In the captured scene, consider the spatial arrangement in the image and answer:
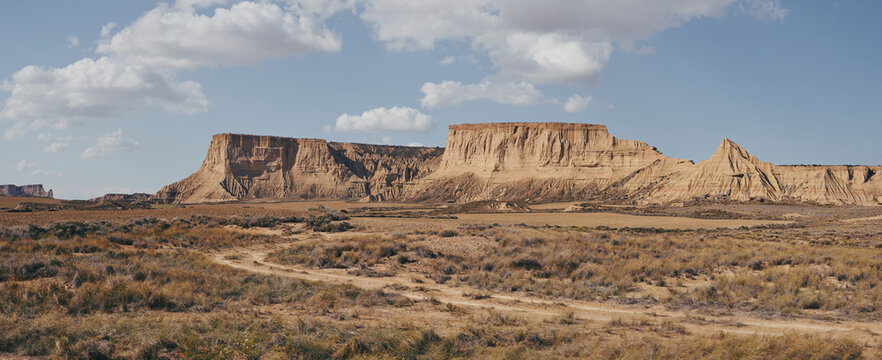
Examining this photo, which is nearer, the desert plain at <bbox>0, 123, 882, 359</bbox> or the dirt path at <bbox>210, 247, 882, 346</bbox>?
the desert plain at <bbox>0, 123, 882, 359</bbox>

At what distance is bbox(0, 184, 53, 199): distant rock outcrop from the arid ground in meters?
200

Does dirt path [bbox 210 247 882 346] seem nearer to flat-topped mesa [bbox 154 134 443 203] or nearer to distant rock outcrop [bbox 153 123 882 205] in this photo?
distant rock outcrop [bbox 153 123 882 205]

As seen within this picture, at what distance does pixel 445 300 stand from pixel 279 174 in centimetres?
13907

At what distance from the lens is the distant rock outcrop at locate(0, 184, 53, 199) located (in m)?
183

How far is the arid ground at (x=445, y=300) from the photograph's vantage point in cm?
870

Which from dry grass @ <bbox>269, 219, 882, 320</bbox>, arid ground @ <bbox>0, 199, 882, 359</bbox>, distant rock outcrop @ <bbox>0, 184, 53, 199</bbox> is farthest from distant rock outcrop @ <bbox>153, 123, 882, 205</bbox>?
distant rock outcrop @ <bbox>0, 184, 53, 199</bbox>

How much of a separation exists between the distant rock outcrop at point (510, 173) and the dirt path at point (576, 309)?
77.3 meters

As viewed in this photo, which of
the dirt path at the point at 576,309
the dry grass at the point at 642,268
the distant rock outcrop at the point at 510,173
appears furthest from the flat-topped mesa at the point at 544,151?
the dirt path at the point at 576,309

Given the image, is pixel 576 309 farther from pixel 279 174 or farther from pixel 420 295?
pixel 279 174

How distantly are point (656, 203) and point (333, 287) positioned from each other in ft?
254

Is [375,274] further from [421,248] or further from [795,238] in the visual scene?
[795,238]

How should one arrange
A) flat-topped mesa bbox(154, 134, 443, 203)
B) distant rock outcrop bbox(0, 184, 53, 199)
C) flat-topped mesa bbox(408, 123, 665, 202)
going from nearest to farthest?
flat-topped mesa bbox(408, 123, 665, 202)
flat-topped mesa bbox(154, 134, 443, 203)
distant rock outcrop bbox(0, 184, 53, 199)

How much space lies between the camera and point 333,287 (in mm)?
14430

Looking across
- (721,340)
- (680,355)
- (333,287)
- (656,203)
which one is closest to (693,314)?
(721,340)
